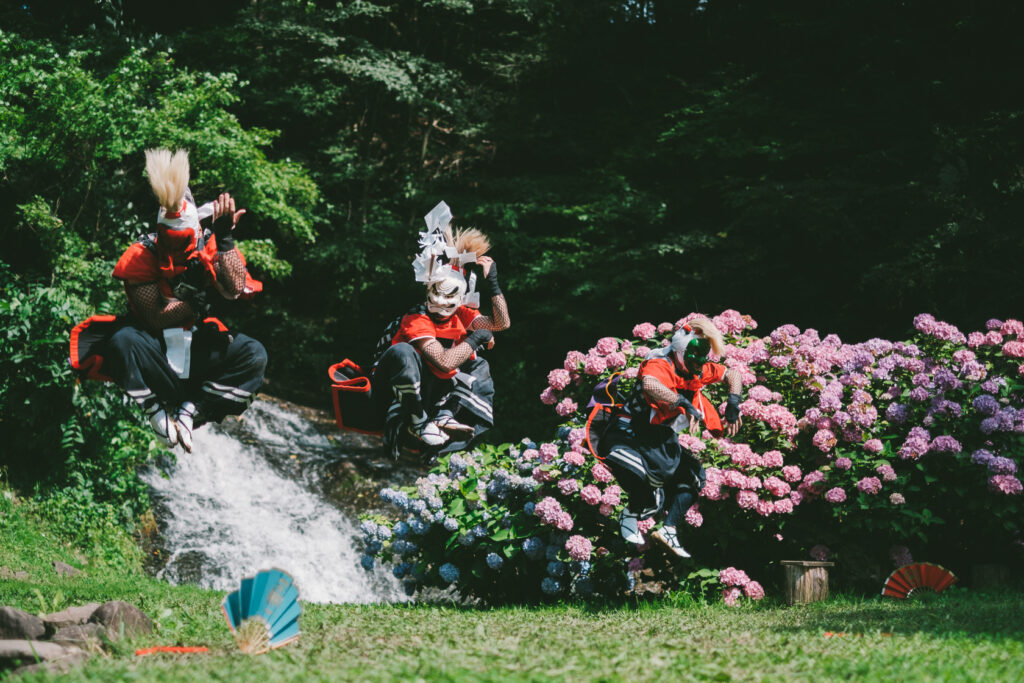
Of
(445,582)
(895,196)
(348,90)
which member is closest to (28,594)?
(445,582)

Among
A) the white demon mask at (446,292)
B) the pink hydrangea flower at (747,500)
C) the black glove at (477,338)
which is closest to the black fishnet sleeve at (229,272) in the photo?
the white demon mask at (446,292)

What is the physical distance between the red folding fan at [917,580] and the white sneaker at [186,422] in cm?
502

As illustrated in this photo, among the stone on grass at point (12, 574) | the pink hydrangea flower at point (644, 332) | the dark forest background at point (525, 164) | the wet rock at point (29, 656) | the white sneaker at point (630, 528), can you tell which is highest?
the dark forest background at point (525, 164)

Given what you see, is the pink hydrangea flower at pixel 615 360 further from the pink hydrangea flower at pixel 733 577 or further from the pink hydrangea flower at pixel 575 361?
the pink hydrangea flower at pixel 733 577

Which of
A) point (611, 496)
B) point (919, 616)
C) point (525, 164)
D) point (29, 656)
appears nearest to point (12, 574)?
point (29, 656)

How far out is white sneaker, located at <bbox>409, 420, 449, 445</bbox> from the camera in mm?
5605

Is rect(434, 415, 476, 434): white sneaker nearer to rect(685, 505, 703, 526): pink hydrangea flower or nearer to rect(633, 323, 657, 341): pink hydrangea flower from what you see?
rect(685, 505, 703, 526): pink hydrangea flower

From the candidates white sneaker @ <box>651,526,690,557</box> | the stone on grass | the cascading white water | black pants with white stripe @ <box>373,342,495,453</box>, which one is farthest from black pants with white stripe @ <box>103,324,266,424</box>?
the cascading white water

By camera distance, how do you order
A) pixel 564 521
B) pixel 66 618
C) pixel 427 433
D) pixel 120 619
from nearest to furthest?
1. pixel 120 619
2. pixel 66 618
3. pixel 427 433
4. pixel 564 521

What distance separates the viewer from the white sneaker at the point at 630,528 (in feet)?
20.5

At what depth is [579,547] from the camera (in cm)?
652

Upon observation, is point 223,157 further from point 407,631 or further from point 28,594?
point 407,631

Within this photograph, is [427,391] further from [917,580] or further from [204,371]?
[917,580]

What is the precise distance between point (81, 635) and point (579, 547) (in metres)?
3.32
